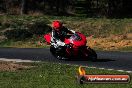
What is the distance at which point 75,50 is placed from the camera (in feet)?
68.9

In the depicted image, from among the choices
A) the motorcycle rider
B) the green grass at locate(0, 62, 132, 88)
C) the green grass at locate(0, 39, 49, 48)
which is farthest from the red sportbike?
the green grass at locate(0, 39, 49, 48)

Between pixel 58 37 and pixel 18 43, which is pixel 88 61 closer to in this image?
pixel 58 37

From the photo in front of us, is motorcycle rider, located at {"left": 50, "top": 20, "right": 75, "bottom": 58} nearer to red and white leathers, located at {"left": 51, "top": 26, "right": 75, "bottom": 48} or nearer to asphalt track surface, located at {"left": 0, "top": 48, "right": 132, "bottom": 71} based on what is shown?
red and white leathers, located at {"left": 51, "top": 26, "right": 75, "bottom": 48}

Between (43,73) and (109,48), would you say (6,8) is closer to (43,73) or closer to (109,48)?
(109,48)

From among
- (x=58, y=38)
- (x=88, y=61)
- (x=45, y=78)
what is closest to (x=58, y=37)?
(x=58, y=38)

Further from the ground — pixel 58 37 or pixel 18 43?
pixel 58 37

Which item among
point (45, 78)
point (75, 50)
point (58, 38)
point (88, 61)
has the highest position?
point (45, 78)

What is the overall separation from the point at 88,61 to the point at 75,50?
897 mm

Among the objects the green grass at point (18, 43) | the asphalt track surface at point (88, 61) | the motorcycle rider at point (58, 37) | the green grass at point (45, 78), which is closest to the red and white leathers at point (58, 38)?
the motorcycle rider at point (58, 37)

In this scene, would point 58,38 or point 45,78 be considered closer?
point 45,78

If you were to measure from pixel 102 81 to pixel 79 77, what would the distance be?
2.05ft

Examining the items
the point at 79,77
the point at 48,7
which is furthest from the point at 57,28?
the point at 48,7

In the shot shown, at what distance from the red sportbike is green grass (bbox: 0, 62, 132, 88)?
2.82 meters

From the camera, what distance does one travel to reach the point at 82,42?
2091 cm
